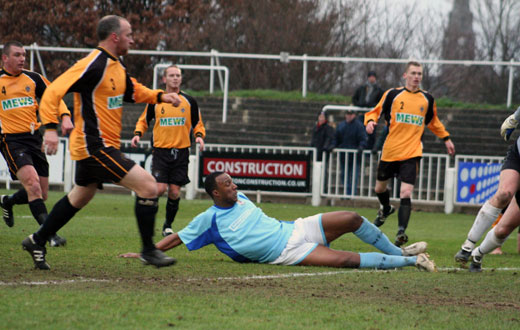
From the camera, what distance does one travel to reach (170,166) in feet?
36.6

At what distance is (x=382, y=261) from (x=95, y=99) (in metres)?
2.96

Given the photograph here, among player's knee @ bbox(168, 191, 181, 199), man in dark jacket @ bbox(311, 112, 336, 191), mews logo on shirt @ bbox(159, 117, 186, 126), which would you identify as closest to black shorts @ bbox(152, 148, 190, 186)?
player's knee @ bbox(168, 191, 181, 199)

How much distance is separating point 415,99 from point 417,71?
41 cm

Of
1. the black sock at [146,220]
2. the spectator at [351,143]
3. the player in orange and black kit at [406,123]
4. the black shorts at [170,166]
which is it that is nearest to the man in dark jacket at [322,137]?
the spectator at [351,143]

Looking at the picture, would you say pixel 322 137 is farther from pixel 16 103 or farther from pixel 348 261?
pixel 348 261

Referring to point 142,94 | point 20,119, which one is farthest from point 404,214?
point 20,119

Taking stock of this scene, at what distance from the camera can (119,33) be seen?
7.01 metres

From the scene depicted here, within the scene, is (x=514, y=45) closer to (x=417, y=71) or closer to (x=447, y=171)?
(x=447, y=171)

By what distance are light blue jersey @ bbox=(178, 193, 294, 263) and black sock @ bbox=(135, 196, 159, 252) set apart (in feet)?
2.07

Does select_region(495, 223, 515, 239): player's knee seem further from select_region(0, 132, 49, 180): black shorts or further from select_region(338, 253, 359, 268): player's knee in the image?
select_region(0, 132, 49, 180): black shorts

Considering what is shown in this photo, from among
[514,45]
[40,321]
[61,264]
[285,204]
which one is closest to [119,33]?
[61,264]

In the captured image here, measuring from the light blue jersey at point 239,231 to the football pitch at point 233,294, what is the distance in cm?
19

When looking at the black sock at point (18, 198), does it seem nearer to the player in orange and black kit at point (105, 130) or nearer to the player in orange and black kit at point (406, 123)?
the player in orange and black kit at point (105, 130)

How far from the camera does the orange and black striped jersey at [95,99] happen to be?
6.77 m
